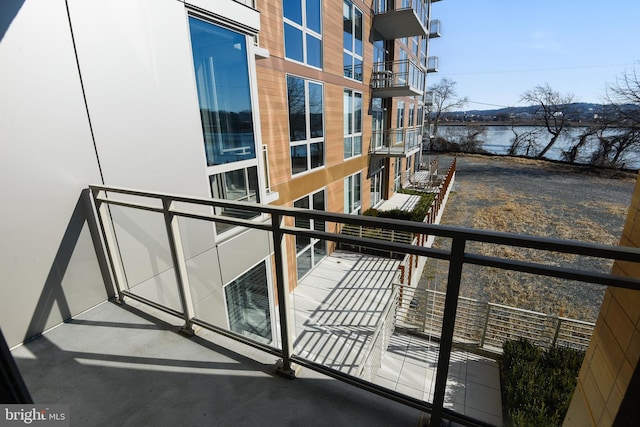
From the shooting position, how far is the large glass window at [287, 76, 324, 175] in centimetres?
734

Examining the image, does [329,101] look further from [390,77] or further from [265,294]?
[265,294]

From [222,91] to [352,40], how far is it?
7624 mm

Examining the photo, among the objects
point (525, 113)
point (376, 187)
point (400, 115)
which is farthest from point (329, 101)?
point (525, 113)

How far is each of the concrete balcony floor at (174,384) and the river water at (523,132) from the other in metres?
34.8

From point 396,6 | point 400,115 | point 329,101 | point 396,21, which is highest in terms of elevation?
point 396,6

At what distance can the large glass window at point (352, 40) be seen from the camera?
373 inches

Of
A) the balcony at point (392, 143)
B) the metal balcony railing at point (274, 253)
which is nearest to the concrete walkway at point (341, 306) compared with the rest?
the metal balcony railing at point (274, 253)

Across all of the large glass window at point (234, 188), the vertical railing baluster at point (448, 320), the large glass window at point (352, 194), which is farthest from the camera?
the large glass window at point (352, 194)

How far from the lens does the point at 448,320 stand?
1458 mm

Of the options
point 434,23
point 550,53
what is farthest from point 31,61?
point 550,53

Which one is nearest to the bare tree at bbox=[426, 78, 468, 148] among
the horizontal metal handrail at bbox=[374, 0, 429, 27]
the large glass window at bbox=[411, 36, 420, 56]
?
the large glass window at bbox=[411, 36, 420, 56]

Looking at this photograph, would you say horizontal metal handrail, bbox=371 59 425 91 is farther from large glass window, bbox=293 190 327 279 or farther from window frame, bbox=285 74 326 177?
large glass window, bbox=293 190 327 279

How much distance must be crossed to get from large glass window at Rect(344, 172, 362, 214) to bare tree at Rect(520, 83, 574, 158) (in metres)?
30.9

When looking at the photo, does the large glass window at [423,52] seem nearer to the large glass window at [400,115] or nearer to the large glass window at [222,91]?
the large glass window at [400,115]
